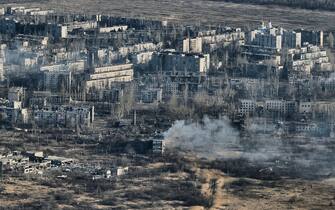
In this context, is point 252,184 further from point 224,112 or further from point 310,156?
point 224,112

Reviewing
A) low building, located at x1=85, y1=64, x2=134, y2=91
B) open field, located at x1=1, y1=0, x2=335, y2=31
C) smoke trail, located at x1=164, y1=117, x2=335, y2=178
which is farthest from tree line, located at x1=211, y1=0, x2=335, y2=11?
smoke trail, located at x1=164, y1=117, x2=335, y2=178

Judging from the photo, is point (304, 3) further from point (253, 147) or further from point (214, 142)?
point (253, 147)

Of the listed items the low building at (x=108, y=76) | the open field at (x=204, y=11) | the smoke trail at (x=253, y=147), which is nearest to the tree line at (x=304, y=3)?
the open field at (x=204, y=11)

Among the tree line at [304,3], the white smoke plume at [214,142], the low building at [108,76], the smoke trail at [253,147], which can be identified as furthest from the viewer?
the tree line at [304,3]

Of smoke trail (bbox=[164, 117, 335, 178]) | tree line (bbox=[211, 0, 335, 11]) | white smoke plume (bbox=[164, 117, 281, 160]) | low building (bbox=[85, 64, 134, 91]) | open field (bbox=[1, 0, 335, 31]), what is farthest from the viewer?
tree line (bbox=[211, 0, 335, 11])

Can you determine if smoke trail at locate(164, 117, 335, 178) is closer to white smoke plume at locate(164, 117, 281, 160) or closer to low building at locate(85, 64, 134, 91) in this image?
white smoke plume at locate(164, 117, 281, 160)

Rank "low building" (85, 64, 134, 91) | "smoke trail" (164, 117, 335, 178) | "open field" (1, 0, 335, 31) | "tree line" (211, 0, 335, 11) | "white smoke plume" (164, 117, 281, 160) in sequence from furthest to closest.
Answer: "tree line" (211, 0, 335, 11)
"open field" (1, 0, 335, 31)
"low building" (85, 64, 134, 91)
"white smoke plume" (164, 117, 281, 160)
"smoke trail" (164, 117, 335, 178)

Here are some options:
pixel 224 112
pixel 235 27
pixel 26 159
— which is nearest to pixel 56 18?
pixel 235 27

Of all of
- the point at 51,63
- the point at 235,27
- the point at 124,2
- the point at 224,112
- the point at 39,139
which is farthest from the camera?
the point at 124,2

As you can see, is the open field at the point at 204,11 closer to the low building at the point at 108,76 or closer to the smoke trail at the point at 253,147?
the low building at the point at 108,76
